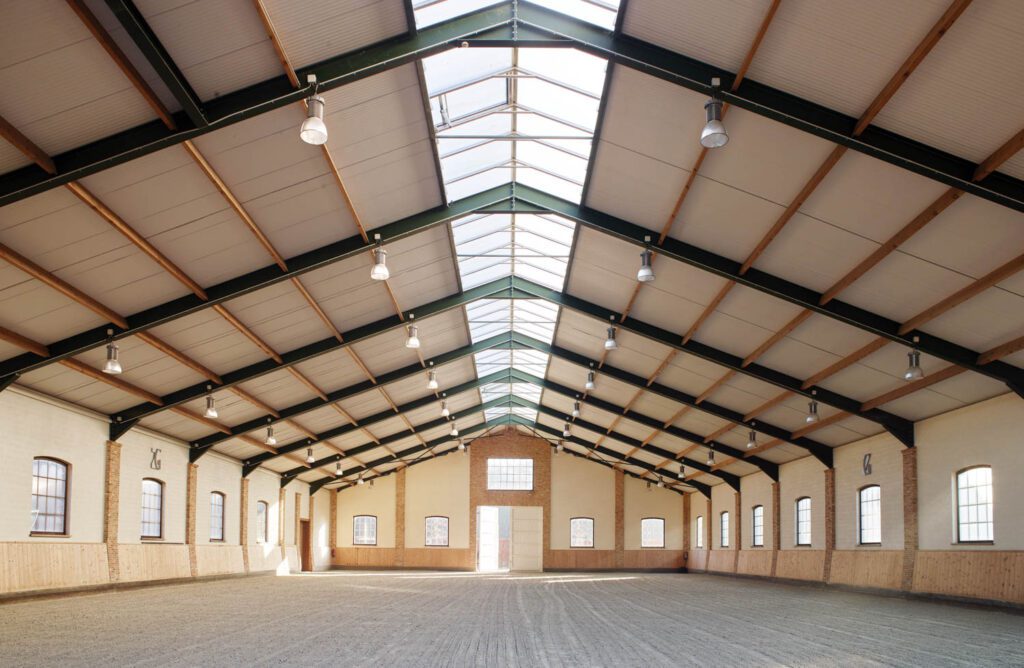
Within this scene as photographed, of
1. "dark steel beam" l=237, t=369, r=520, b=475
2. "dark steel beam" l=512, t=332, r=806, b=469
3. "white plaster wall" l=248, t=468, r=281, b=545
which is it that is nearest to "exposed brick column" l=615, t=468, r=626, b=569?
"dark steel beam" l=237, t=369, r=520, b=475

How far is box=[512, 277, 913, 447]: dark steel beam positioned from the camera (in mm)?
20828

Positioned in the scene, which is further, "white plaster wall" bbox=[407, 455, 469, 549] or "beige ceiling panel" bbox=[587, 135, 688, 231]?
"white plaster wall" bbox=[407, 455, 469, 549]

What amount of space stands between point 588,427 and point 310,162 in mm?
24276

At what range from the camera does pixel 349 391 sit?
2598cm

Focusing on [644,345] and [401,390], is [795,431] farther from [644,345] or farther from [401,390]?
[401,390]

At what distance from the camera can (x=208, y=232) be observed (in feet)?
46.5

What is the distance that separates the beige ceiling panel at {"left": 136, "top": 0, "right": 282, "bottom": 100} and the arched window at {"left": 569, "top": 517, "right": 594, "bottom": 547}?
35678 millimetres

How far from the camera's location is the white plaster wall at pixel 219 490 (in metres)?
27.2

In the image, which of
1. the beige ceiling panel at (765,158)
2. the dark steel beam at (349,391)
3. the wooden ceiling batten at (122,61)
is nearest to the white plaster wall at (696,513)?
the dark steel beam at (349,391)

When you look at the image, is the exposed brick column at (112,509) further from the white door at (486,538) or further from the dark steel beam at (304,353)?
the white door at (486,538)

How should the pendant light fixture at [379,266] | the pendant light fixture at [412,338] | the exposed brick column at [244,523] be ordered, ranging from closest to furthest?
the pendant light fixture at [379,266] < the pendant light fixture at [412,338] < the exposed brick column at [244,523]

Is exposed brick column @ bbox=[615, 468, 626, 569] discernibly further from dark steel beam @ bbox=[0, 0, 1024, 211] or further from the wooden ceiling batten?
the wooden ceiling batten

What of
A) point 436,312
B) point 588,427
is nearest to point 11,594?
point 436,312

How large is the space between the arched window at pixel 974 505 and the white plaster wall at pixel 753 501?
40.9 ft
